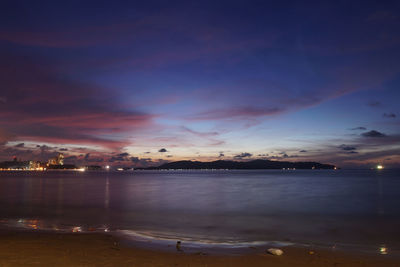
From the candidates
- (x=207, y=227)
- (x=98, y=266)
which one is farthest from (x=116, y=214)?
(x=98, y=266)

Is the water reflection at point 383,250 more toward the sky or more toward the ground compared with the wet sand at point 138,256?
more toward the ground

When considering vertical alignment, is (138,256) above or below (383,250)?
above

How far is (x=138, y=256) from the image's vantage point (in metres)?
11.3

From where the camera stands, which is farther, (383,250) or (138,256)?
(383,250)

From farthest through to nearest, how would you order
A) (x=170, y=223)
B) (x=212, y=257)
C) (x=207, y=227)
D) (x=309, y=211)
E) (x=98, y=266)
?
(x=309, y=211), (x=170, y=223), (x=207, y=227), (x=212, y=257), (x=98, y=266)

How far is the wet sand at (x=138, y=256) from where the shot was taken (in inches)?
402

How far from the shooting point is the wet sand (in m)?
10.2

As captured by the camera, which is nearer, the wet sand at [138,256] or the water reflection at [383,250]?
the wet sand at [138,256]

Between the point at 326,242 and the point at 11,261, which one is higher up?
the point at 11,261

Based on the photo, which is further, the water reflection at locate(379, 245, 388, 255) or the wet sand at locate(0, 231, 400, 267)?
the water reflection at locate(379, 245, 388, 255)

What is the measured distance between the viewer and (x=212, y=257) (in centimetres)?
1142

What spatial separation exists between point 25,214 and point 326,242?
24.4m

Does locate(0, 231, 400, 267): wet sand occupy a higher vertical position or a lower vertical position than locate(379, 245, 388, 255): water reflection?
higher

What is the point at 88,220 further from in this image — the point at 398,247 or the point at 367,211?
the point at 367,211
